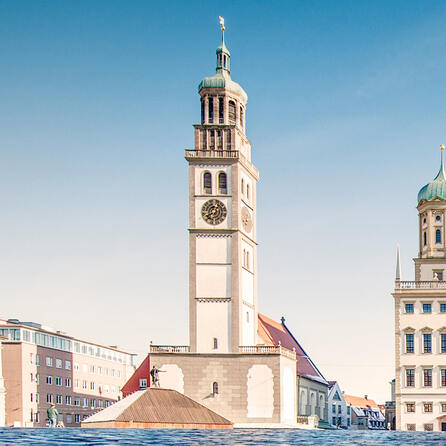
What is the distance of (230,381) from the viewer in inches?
3959

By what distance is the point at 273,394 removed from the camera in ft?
330

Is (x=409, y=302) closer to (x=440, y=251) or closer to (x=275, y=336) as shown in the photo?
(x=440, y=251)

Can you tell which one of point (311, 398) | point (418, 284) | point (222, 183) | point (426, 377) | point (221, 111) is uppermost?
point (221, 111)

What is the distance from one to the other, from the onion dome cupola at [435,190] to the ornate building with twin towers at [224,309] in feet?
98.9

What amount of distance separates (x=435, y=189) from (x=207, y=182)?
121 ft

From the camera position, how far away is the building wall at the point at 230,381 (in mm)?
100188

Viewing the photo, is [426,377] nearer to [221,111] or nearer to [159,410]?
[159,410]

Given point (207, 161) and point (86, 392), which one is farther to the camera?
point (86, 392)

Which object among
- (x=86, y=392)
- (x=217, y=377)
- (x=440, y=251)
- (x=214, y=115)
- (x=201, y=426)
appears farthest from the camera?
(x=86, y=392)

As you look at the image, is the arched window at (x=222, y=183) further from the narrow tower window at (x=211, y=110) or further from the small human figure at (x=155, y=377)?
the small human figure at (x=155, y=377)

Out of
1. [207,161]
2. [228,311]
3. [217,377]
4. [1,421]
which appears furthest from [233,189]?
[1,421]

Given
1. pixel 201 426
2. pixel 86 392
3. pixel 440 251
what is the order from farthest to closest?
1. pixel 86 392
2. pixel 440 251
3. pixel 201 426

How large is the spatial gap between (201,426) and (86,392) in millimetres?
76789

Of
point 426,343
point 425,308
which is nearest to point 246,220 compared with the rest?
point 425,308
